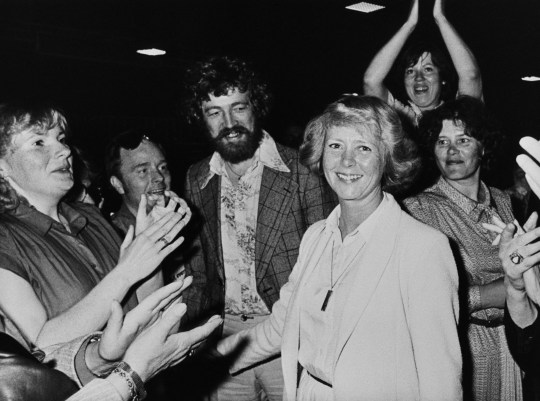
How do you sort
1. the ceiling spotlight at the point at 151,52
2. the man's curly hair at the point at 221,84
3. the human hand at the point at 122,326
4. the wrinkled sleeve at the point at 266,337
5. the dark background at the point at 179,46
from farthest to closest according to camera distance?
the ceiling spotlight at the point at 151,52, the dark background at the point at 179,46, the man's curly hair at the point at 221,84, the wrinkled sleeve at the point at 266,337, the human hand at the point at 122,326

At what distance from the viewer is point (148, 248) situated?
2.13 metres

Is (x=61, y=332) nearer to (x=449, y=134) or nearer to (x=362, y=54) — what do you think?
(x=449, y=134)

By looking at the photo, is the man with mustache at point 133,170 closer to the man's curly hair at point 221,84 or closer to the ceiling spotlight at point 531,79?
the man's curly hair at point 221,84

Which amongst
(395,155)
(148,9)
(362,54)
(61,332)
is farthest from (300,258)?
(362,54)

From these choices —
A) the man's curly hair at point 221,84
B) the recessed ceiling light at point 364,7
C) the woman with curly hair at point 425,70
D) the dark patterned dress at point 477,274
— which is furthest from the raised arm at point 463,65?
the recessed ceiling light at point 364,7

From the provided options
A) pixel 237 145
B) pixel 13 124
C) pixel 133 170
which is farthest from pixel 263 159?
pixel 13 124

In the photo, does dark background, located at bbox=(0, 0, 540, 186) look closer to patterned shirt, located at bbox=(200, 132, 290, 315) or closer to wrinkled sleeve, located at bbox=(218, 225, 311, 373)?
patterned shirt, located at bbox=(200, 132, 290, 315)

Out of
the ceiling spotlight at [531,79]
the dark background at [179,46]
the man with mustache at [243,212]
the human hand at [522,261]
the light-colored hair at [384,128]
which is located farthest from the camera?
the ceiling spotlight at [531,79]

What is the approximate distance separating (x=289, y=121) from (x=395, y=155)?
7081mm

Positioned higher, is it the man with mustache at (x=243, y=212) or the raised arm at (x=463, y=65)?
the raised arm at (x=463, y=65)

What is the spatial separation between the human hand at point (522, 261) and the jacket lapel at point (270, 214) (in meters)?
1.09

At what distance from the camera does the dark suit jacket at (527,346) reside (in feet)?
6.68

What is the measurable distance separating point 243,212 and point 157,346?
1450 mm

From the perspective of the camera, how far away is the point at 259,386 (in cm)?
297
